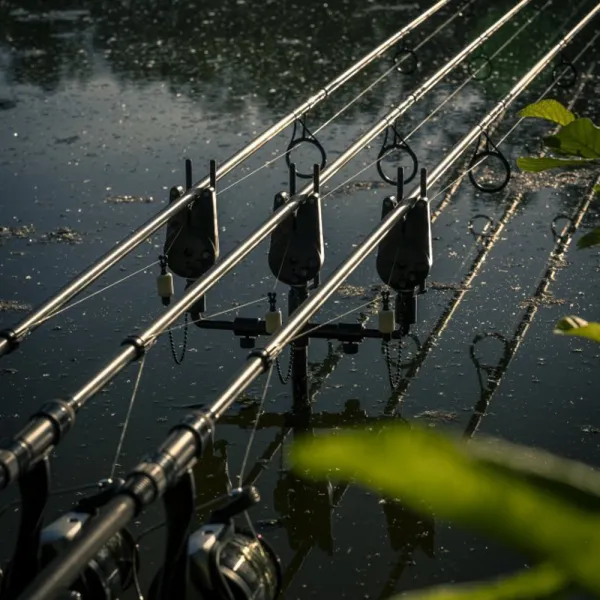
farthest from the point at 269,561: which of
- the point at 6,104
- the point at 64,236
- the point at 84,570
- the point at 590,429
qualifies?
the point at 6,104

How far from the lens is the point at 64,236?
1096cm

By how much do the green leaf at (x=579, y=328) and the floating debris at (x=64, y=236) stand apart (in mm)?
9845

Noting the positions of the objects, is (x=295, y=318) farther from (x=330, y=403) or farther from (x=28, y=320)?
(x=330, y=403)

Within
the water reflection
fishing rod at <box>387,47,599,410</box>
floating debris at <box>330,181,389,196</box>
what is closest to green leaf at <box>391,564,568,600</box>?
fishing rod at <box>387,47,599,410</box>

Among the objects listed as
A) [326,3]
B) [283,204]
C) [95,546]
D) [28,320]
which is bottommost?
[326,3]

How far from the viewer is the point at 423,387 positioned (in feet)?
26.3

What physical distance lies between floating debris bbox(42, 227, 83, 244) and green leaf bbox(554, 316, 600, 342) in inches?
388

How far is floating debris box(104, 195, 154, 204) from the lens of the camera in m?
11.8

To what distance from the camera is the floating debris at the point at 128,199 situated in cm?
1184

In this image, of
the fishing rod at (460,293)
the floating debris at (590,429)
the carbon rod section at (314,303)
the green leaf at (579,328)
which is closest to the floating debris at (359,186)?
the fishing rod at (460,293)

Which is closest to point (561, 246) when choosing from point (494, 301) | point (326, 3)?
point (494, 301)

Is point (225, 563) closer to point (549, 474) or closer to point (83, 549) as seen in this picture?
point (83, 549)

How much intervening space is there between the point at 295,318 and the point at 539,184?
6.93 metres

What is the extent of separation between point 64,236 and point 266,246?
1.72m
